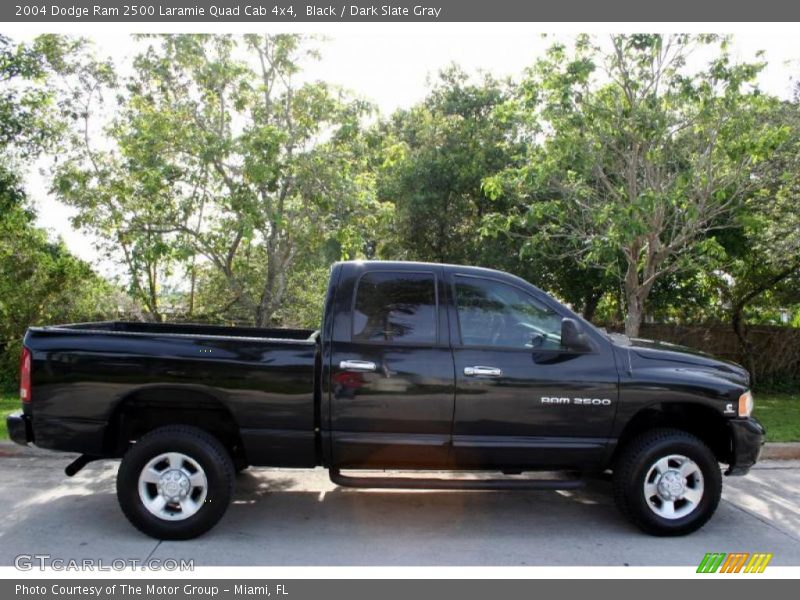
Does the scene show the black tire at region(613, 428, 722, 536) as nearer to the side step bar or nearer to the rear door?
the side step bar

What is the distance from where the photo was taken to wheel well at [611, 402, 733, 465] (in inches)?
205

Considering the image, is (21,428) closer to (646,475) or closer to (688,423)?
(646,475)

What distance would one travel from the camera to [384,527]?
5.21 metres

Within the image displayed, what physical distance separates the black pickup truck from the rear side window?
0.4 inches

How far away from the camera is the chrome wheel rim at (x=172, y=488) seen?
15.8ft

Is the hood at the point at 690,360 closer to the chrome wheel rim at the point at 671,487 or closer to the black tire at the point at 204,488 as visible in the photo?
the chrome wheel rim at the point at 671,487

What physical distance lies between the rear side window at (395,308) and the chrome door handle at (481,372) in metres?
0.34

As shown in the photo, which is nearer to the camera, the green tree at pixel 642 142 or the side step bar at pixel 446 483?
the side step bar at pixel 446 483

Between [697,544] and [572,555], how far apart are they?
1.01 metres

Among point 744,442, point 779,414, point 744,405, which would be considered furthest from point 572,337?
point 779,414

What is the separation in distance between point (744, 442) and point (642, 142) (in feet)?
16.7

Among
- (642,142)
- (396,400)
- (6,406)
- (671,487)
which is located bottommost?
(6,406)

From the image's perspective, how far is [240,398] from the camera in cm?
487

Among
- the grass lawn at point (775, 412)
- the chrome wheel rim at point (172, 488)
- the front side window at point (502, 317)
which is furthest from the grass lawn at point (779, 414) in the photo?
the chrome wheel rim at point (172, 488)
